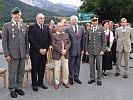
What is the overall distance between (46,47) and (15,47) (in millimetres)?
823

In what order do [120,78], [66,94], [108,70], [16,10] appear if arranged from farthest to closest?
[108,70] → [120,78] → [66,94] → [16,10]

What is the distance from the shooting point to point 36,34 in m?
6.43

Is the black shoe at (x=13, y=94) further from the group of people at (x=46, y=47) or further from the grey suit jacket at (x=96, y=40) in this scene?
the grey suit jacket at (x=96, y=40)

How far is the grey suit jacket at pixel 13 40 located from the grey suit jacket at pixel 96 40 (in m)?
1.76

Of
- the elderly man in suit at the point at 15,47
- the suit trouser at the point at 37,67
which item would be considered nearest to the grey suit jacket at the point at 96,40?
the suit trouser at the point at 37,67

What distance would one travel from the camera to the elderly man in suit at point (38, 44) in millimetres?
6402

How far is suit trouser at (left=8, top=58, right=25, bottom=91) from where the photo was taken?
611 cm

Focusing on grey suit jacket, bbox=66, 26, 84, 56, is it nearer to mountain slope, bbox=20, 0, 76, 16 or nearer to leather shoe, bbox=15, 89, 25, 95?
leather shoe, bbox=15, 89, 25, 95

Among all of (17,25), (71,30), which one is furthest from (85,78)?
(17,25)

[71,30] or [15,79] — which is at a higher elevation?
[71,30]

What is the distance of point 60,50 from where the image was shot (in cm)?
666

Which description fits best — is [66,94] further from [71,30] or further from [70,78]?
[71,30]

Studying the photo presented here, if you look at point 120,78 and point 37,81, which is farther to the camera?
point 120,78

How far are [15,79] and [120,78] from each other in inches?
121
